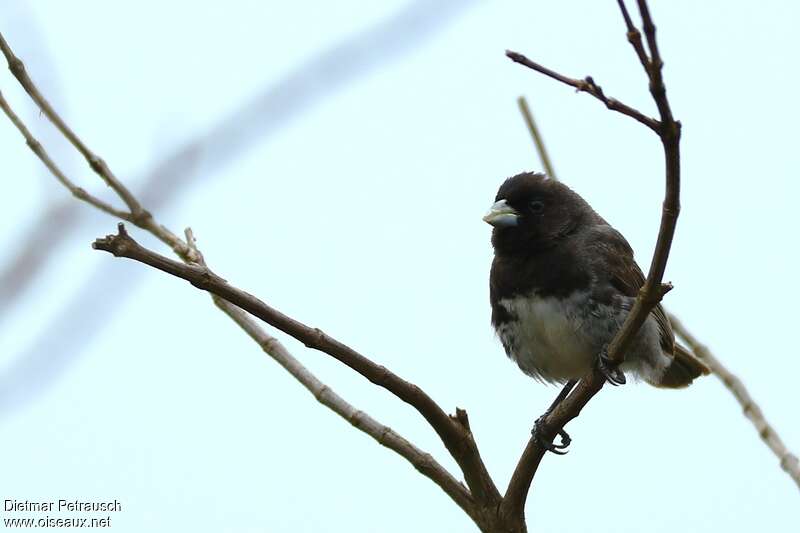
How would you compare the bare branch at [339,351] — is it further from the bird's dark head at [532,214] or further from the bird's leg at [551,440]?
the bird's dark head at [532,214]

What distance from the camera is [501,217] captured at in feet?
19.0

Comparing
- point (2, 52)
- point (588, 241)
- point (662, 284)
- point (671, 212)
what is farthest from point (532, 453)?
point (2, 52)

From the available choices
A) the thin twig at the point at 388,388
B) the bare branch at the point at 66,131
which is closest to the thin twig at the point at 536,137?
the thin twig at the point at 388,388

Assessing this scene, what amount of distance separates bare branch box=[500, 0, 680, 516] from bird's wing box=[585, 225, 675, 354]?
1.16 m

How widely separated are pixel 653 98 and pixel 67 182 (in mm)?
2335

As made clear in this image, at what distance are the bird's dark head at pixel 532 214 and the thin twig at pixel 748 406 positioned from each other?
1349 millimetres

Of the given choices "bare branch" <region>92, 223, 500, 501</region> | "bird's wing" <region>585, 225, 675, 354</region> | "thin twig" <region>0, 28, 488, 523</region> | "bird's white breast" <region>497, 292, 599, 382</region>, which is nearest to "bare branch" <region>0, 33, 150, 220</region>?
"thin twig" <region>0, 28, 488, 523</region>

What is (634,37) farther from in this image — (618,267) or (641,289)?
(618,267)

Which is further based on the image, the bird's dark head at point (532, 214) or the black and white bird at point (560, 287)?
the bird's dark head at point (532, 214)

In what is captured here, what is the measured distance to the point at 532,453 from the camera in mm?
4188

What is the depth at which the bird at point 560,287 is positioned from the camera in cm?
532

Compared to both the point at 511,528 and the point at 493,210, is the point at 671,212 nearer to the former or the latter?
the point at 511,528

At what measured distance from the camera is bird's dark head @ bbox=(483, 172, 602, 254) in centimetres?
572

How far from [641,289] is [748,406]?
31.1 inches
